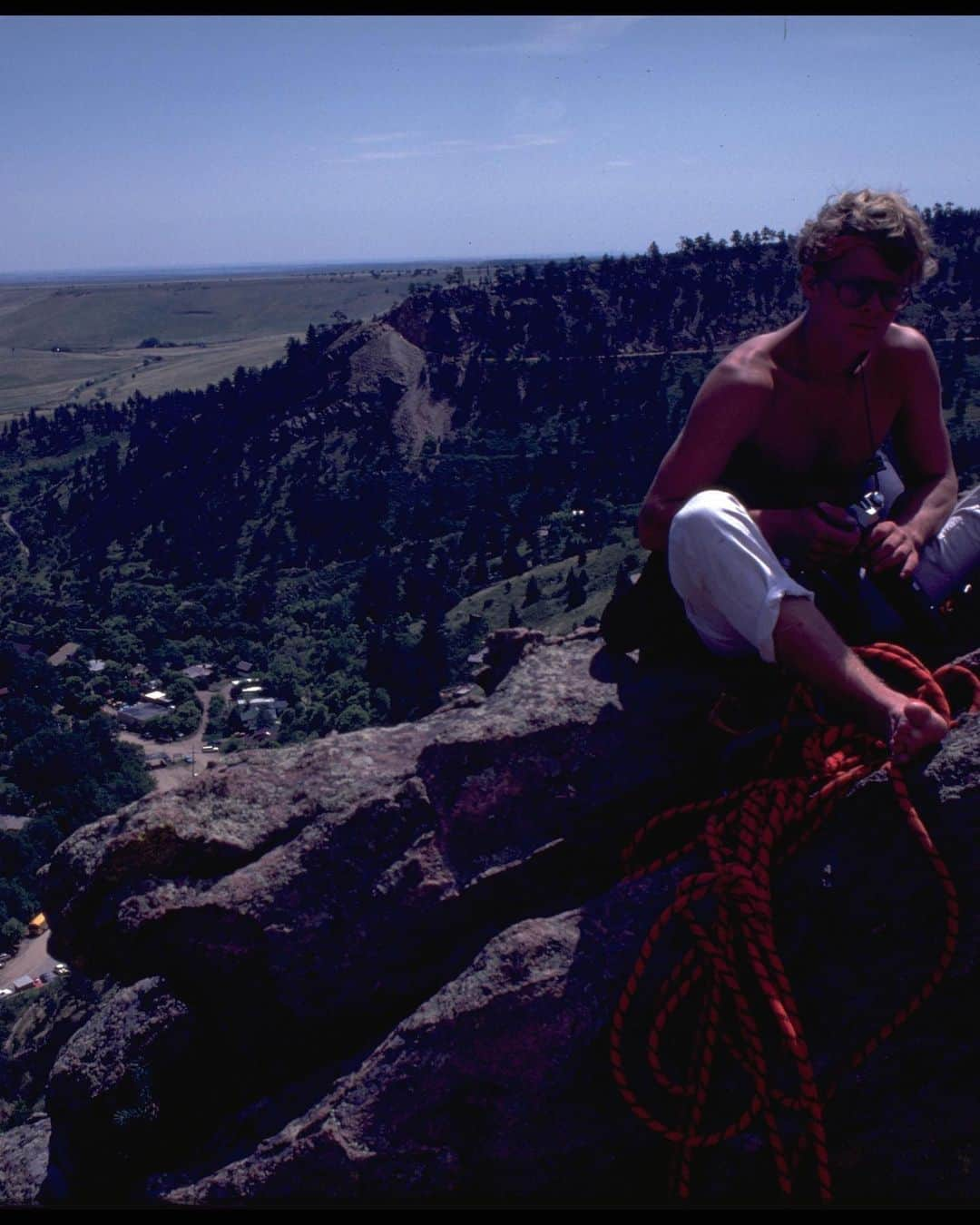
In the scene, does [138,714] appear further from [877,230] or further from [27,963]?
[877,230]

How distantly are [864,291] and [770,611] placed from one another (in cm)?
191

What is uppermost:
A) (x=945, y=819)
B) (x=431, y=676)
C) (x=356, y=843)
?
(x=945, y=819)

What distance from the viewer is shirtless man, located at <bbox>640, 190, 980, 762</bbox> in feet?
14.3

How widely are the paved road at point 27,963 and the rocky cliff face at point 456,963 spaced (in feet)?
132

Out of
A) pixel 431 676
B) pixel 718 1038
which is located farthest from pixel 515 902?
pixel 431 676

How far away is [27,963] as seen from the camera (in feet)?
137

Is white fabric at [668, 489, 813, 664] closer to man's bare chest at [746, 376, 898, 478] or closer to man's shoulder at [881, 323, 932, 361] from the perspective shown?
man's bare chest at [746, 376, 898, 478]

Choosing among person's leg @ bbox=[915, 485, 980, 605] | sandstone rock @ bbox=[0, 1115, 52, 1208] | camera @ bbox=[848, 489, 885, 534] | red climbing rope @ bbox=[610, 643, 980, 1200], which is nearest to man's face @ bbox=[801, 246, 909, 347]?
camera @ bbox=[848, 489, 885, 534]

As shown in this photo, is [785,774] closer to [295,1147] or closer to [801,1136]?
[801,1136]

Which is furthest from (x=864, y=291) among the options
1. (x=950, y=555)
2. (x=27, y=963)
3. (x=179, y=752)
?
(x=179, y=752)

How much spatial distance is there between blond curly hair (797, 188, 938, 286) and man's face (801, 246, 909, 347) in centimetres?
5

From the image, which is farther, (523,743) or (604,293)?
(604,293)

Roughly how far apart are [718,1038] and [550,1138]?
0.91 meters

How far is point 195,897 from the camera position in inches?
204
